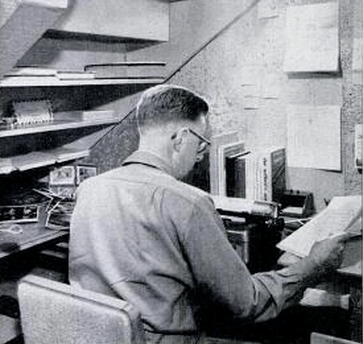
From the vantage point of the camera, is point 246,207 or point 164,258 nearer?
point 164,258

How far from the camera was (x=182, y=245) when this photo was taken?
3.67ft

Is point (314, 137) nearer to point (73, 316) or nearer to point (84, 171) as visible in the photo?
point (84, 171)

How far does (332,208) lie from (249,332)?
59cm

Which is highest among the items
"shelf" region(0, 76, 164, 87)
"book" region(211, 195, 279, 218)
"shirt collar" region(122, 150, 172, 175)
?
"shelf" region(0, 76, 164, 87)

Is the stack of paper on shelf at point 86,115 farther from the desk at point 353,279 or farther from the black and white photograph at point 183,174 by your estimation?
the desk at point 353,279

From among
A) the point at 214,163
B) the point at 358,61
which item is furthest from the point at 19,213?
the point at 358,61

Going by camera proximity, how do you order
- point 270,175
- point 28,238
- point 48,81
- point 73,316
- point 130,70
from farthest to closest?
1. point 130,70
2. point 270,175
3. point 48,81
4. point 28,238
5. point 73,316

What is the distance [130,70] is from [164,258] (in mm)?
1564

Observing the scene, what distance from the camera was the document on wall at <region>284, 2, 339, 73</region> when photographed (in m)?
1.97

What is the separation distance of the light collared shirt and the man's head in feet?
0.42

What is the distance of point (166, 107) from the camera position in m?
1.32

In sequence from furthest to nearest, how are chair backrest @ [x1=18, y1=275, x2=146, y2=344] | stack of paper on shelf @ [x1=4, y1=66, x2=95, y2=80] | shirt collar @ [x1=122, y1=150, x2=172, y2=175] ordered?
stack of paper on shelf @ [x1=4, y1=66, x2=95, y2=80], shirt collar @ [x1=122, y1=150, x2=172, y2=175], chair backrest @ [x1=18, y1=275, x2=146, y2=344]

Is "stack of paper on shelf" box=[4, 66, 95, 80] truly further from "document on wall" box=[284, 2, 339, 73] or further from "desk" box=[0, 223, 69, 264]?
"document on wall" box=[284, 2, 339, 73]

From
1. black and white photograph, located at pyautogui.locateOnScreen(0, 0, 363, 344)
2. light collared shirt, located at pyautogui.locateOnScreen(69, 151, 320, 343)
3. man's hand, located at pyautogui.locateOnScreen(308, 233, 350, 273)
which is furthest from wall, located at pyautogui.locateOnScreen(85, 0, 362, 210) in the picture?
light collared shirt, located at pyautogui.locateOnScreen(69, 151, 320, 343)
